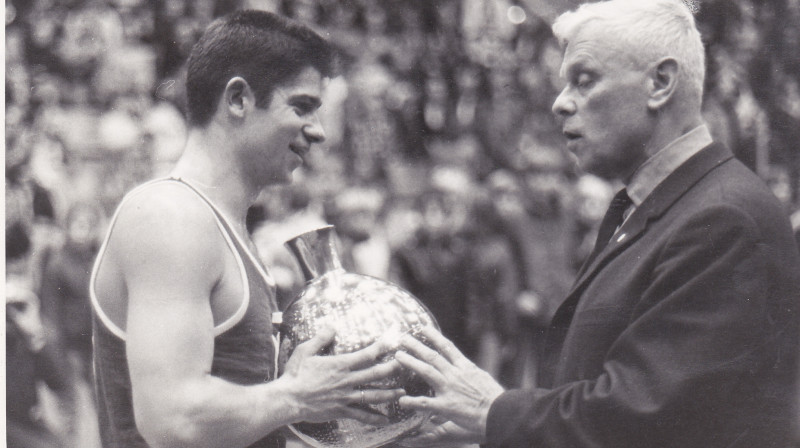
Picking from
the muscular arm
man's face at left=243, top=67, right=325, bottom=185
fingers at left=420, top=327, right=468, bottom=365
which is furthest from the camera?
man's face at left=243, top=67, right=325, bottom=185

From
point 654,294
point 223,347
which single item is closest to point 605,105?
point 654,294

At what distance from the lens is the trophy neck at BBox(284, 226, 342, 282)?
2.22 m

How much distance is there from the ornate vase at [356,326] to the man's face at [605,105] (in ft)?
1.95

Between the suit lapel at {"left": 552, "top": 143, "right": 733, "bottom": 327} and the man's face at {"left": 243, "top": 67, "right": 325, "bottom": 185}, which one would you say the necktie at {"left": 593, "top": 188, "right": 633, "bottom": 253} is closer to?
the suit lapel at {"left": 552, "top": 143, "right": 733, "bottom": 327}

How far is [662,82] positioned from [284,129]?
93cm

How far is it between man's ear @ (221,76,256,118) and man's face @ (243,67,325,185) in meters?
0.03

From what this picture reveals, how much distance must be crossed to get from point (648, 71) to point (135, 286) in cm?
129

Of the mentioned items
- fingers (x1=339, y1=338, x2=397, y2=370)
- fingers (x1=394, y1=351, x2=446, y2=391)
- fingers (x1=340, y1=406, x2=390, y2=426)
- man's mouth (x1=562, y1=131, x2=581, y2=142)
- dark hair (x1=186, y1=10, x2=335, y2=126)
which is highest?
dark hair (x1=186, y1=10, x2=335, y2=126)

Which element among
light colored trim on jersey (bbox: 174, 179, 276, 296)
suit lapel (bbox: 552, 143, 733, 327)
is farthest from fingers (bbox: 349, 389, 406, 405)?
suit lapel (bbox: 552, 143, 733, 327)

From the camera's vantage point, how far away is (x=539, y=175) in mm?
5617

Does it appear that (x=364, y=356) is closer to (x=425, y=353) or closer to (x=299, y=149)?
(x=425, y=353)

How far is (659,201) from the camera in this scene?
1989 millimetres

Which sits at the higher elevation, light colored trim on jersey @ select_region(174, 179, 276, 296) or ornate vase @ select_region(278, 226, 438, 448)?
light colored trim on jersey @ select_region(174, 179, 276, 296)

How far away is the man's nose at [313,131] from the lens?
219 centimetres
